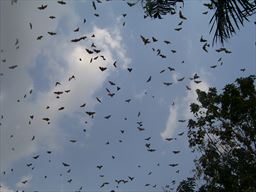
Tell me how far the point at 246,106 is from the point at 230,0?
2023 cm

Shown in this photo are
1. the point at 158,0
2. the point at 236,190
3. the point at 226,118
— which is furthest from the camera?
the point at 226,118

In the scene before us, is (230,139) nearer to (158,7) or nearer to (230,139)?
(230,139)

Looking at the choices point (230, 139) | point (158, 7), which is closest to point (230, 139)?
point (230, 139)

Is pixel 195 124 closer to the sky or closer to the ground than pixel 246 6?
closer to the sky

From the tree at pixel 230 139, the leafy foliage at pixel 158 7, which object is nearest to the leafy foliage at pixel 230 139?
the tree at pixel 230 139

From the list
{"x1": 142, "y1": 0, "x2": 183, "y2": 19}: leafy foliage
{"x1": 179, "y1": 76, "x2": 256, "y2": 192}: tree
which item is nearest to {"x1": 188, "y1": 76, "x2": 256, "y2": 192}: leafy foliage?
{"x1": 179, "y1": 76, "x2": 256, "y2": 192}: tree

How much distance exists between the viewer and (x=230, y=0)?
19.3ft

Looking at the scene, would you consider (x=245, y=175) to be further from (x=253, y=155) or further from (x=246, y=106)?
(x=246, y=106)

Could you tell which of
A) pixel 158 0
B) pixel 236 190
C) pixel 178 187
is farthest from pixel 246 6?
pixel 178 187

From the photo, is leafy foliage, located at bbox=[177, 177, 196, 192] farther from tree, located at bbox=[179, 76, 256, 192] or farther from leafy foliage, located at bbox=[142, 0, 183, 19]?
leafy foliage, located at bbox=[142, 0, 183, 19]

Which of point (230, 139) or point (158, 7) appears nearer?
point (158, 7)

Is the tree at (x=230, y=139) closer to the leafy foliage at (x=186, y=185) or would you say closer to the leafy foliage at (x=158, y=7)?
the leafy foliage at (x=186, y=185)

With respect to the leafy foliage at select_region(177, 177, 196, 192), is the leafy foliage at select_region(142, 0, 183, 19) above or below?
below

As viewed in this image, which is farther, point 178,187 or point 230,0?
point 178,187
